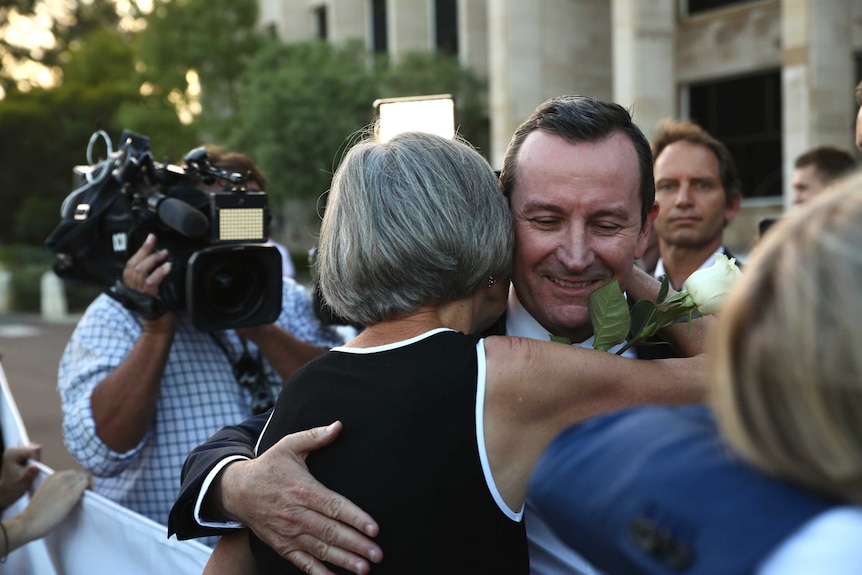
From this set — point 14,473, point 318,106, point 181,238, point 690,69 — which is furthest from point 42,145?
point 181,238

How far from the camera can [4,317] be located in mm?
24703

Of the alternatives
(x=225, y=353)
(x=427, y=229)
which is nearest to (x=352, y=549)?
(x=427, y=229)

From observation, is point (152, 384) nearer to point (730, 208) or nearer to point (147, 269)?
point (147, 269)

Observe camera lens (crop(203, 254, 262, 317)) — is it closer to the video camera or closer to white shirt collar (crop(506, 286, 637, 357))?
the video camera

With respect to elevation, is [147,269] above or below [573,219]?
below

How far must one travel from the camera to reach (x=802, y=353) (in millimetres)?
A: 916

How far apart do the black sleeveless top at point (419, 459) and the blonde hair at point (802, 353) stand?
0.67m

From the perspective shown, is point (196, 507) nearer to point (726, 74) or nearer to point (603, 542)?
point (603, 542)

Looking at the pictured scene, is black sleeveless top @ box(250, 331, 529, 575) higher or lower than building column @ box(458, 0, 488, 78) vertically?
lower

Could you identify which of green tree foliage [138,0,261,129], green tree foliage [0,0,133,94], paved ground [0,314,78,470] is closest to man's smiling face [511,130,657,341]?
paved ground [0,314,78,470]

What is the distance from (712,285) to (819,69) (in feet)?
51.5

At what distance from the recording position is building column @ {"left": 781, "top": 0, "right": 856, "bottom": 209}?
52.1ft

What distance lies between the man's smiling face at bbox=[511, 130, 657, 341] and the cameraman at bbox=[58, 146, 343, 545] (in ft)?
4.21

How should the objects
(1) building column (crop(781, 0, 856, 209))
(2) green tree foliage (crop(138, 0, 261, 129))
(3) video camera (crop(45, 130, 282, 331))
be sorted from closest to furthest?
(3) video camera (crop(45, 130, 282, 331)), (1) building column (crop(781, 0, 856, 209)), (2) green tree foliage (crop(138, 0, 261, 129))
